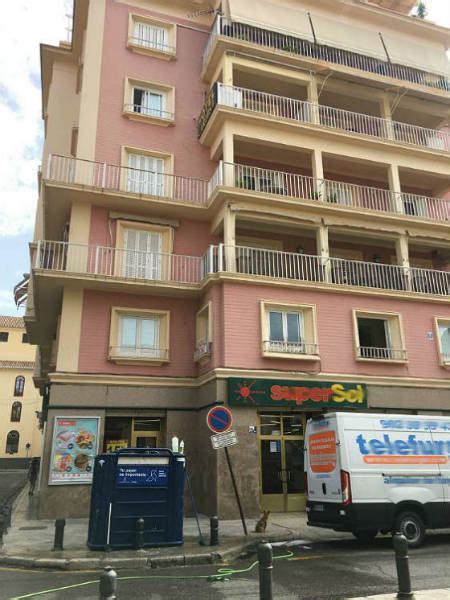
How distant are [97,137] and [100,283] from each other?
583cm

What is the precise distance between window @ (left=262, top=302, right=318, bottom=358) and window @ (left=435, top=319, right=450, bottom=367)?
4817mm

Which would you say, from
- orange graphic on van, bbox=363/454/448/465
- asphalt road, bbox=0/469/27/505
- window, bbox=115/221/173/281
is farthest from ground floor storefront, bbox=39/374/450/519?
asphalt road, bbox=0/469/27/505

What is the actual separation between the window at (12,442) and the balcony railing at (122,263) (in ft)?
135

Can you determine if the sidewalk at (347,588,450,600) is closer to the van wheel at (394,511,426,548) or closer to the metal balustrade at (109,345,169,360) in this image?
the van wheel at (394,511,426,548)

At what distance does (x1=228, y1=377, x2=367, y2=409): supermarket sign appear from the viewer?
14727 mm

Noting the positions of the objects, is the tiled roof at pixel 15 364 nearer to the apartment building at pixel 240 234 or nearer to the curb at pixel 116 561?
the apartment building at pixel 240 234

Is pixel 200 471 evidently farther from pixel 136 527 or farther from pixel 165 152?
pixel 165 152

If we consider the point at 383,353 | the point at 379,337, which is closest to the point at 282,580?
the point at 383,353

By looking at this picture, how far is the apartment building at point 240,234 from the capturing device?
15.4 m

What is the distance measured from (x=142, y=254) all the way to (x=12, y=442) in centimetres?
4359

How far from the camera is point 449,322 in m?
18.1

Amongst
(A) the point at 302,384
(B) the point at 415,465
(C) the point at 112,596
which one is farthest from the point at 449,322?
(C) the point at 112,596

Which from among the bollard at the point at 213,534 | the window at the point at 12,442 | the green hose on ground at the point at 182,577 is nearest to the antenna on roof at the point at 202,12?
the bollard at the point at 213,534

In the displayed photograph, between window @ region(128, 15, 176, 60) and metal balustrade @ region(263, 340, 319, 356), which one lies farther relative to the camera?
window @ region(128, 15, 176, 60)
